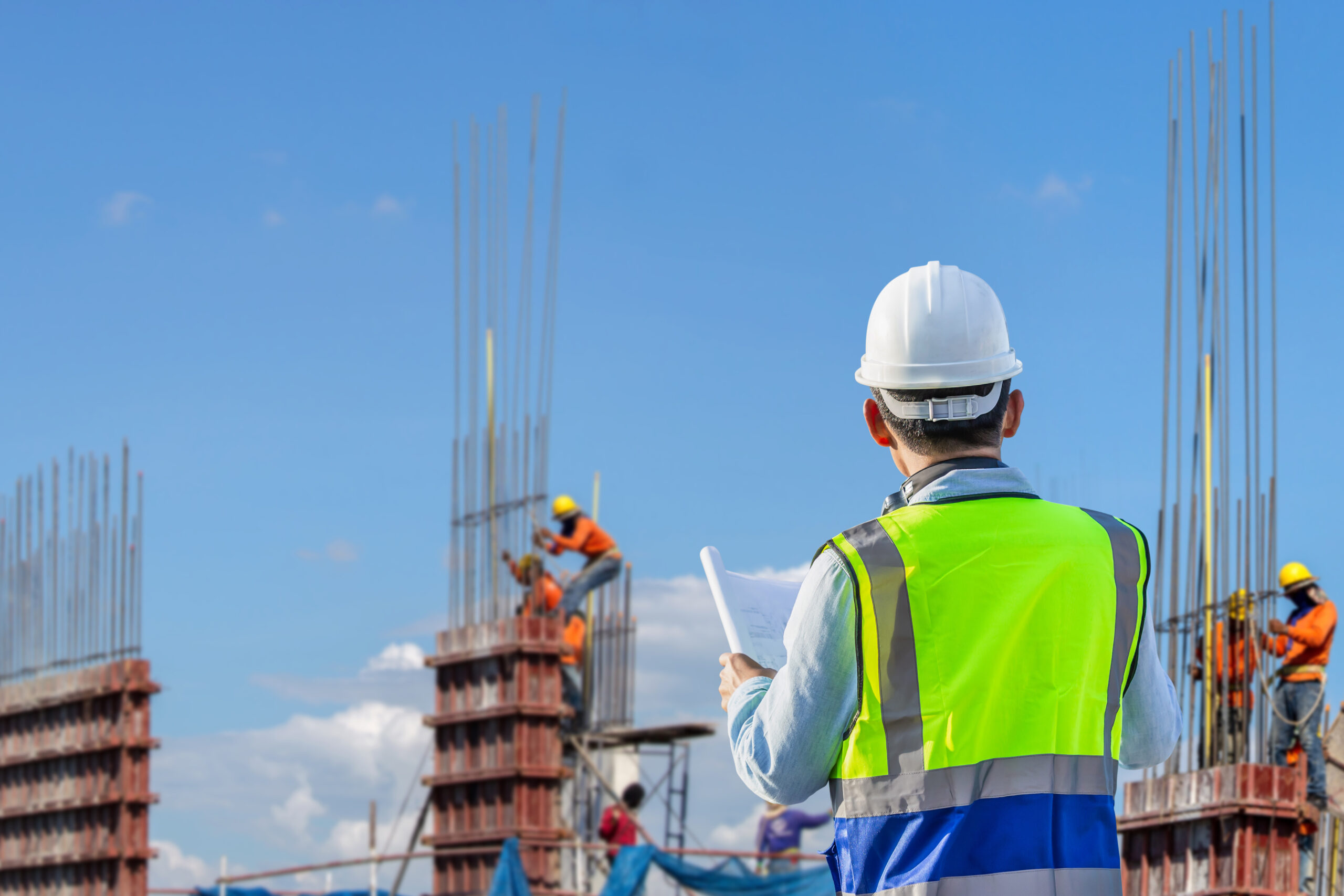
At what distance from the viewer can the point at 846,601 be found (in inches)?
93.7

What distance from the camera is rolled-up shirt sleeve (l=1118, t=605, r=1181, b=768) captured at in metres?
2.61

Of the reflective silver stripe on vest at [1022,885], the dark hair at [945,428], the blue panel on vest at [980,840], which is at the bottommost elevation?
the reflective silver stripe on vest at [1022,885]

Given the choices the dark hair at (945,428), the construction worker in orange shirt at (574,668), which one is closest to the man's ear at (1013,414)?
the dark hair at (945,428)

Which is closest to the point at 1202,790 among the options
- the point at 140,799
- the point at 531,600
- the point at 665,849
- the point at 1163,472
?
the point at 1163,472

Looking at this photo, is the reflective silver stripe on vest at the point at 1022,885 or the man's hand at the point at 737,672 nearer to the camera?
the reflective silver stripe on vest at the point at 1022,885

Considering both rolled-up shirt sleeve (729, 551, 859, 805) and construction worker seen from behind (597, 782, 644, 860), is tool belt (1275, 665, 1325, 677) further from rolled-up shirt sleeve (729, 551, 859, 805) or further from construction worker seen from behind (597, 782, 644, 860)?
rolled-up shirt sleeve (729, 551, 859, 805)

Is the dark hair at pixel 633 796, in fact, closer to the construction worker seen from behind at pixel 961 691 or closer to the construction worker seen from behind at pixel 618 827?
the construction worker seen from behind at pixel 618 827

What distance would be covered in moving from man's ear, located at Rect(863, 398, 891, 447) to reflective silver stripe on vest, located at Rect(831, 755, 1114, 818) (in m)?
0.57

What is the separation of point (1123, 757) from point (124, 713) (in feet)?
53.8

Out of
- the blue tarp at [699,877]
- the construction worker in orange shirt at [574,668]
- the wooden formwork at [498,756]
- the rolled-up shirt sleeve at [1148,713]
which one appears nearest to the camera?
the rolled-up shirt sleeve at [1148,713]

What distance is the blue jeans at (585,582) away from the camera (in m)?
16.7

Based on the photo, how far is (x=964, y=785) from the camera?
2334 millimetres

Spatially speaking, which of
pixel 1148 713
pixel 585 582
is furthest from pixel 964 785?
pixel 585 582

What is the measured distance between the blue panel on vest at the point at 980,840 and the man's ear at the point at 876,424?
62 cm
